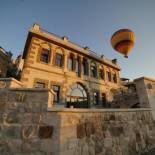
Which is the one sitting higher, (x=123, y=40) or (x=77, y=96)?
(x=123, y=40)

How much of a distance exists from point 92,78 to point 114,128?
1249cm

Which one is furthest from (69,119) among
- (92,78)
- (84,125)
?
(92,78)

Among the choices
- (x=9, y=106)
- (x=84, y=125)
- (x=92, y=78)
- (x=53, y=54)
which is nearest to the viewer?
(x=9, y=106)

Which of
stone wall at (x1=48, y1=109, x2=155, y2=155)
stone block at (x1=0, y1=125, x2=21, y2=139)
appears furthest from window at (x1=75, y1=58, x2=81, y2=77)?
stone block at (x1=0, y1=125, x2=21, y2=139)

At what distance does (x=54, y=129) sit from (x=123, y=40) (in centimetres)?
846

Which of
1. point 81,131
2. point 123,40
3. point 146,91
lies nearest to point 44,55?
point 123,40

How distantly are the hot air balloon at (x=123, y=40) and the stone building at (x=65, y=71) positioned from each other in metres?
6.35

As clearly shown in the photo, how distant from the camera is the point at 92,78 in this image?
16.4 meters

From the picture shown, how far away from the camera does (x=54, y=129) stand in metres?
3.34

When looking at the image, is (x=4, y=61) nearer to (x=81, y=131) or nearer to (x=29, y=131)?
(x=29, y=131)

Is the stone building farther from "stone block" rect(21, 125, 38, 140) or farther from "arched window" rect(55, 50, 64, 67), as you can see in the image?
"stone block" rect(21, 125, 38, 140)

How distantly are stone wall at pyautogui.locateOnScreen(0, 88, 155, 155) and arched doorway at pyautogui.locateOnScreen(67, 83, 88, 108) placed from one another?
9.69 meters

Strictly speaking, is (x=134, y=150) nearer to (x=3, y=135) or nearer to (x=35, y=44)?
(x=3, y=135)

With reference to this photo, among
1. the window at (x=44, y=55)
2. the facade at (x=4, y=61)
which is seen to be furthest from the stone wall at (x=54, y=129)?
the facade at (x=4, y=61)
